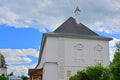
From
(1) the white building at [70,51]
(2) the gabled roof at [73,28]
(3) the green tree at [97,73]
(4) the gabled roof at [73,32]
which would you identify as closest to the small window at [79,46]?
(1) the white building at [70,51]

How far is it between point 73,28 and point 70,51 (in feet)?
14.3

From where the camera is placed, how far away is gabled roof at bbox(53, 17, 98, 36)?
4402cm

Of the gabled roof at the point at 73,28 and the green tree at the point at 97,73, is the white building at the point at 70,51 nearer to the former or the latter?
the gabled roof at the point at 73,28

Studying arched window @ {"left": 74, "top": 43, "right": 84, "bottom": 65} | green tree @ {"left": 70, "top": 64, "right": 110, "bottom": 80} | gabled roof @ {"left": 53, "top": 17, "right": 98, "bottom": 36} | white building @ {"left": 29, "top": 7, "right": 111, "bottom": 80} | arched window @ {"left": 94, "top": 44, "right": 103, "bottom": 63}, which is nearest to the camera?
green tree @ {"left": 70, "top": 64, "right": 110, "bottom": 80}

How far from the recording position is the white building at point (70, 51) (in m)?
41.8

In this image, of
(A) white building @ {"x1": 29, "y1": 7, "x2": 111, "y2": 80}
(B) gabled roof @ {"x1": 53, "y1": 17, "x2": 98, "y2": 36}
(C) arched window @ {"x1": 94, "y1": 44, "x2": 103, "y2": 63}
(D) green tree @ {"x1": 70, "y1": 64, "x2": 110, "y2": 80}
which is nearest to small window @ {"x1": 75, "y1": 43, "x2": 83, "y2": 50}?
(A) white building @ {"x1": 29, "y1": 7, "x2": 111, "y2": 80}

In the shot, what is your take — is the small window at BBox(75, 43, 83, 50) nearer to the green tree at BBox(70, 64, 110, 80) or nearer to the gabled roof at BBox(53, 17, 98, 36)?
the gabled roof at BBox(53, 17, 98, 36)

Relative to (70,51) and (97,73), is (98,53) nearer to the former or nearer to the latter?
(70,51)

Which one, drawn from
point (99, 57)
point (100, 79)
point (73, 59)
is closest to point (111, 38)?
Result: point (99, 57)

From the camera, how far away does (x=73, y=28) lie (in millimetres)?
44938

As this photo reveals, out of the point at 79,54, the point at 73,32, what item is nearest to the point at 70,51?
the point at 79,54

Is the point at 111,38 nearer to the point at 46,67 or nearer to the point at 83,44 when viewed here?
the point at 83,44

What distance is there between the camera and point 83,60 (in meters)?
42.9

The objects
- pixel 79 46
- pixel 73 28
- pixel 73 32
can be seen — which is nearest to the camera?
pixel 79 46
